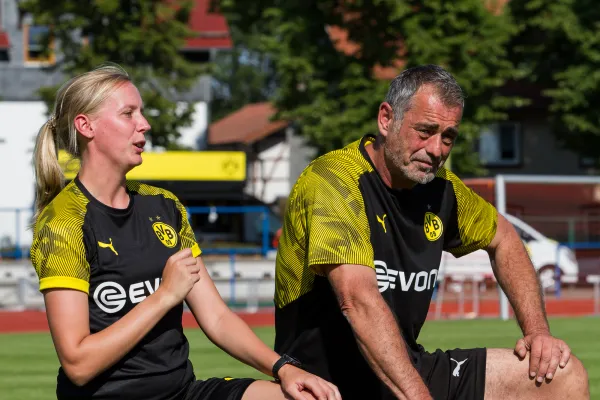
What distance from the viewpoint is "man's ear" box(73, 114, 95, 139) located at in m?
4.20

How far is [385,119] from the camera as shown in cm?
449

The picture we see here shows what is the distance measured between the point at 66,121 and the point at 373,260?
1212mm

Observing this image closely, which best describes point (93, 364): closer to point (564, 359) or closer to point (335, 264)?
point (335, 264)

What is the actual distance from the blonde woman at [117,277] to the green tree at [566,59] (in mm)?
28681

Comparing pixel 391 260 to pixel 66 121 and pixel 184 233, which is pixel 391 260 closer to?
pixel 184 233

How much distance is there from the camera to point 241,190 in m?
32.4

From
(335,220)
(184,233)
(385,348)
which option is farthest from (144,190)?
(385,348)

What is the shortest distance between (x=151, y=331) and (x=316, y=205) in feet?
2.49

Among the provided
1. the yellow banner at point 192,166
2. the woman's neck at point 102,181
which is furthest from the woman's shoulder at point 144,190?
the yellow banner at point 192,166

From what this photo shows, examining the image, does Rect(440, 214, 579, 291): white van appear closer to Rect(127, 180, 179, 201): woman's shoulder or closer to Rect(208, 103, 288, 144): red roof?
Rect(127, 180, 179, 201): woman's shoulder

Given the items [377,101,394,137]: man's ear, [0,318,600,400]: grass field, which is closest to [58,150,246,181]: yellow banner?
[0,318,600,400]: grass field

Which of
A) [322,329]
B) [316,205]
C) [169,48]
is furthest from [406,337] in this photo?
[169,48]

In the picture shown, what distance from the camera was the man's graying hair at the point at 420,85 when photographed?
4.36 metres

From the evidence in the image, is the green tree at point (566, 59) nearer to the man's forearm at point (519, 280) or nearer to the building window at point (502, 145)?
the building window at point (502, 145)
